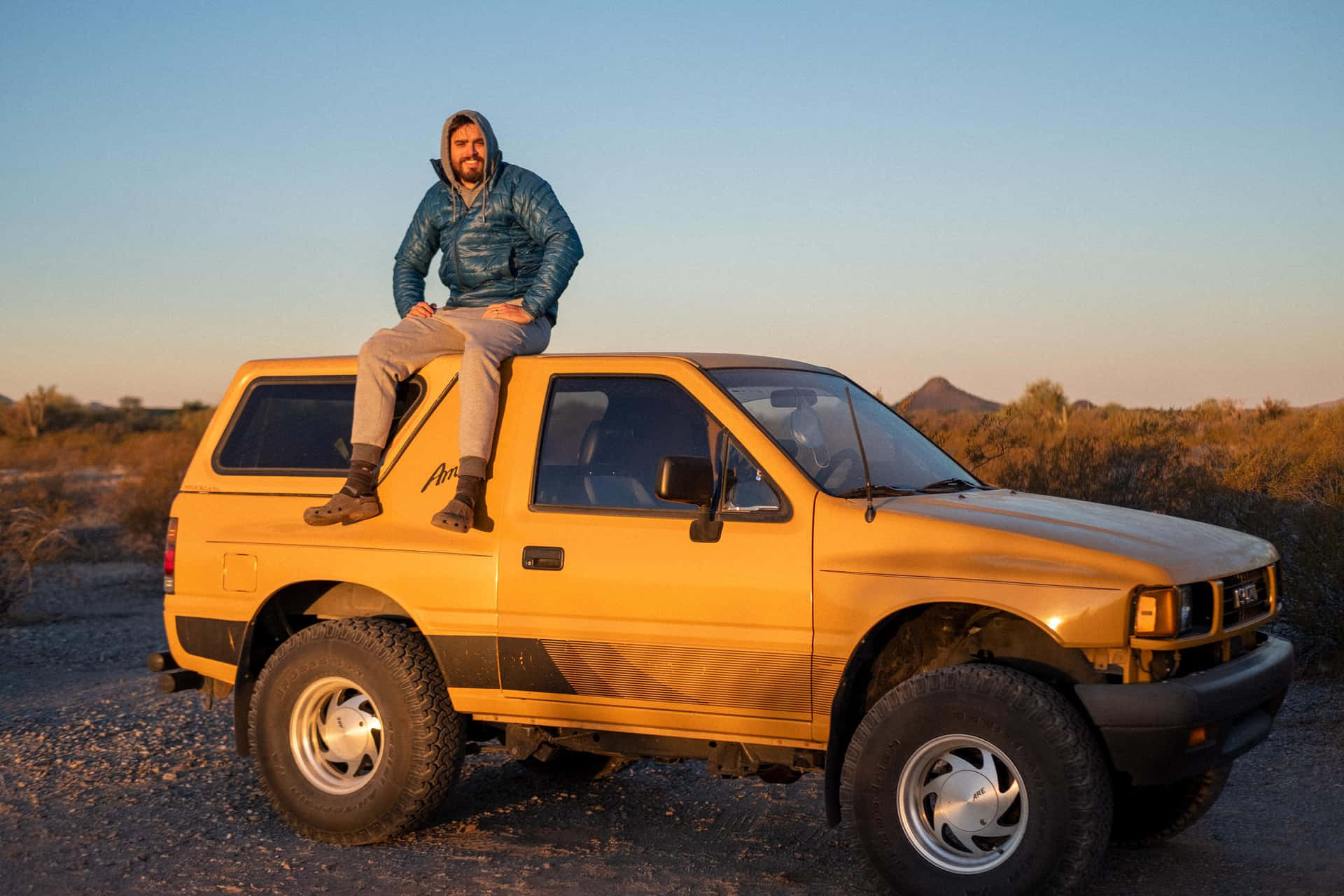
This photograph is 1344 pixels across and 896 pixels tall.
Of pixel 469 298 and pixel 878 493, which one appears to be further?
pixel 469 298

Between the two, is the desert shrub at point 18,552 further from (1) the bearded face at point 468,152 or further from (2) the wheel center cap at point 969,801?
(2) the wheel center cap at point 969,801

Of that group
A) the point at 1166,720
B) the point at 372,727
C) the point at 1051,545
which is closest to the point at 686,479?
the point at 1051,545

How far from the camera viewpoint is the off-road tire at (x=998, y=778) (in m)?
4.27

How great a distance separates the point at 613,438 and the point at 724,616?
3.05ft

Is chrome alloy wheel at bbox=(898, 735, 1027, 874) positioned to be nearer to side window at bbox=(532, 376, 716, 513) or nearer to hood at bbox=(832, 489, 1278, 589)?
hood at bbox=(832, 489, 1278, 589)

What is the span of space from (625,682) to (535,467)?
38.1 inches

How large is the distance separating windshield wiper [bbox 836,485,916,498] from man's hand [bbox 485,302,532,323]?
5.78ft

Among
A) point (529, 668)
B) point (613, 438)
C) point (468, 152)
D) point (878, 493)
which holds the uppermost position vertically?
point (468, 152)

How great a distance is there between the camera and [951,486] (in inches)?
217

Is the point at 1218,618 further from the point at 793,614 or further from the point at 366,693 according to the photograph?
the point at 366,693

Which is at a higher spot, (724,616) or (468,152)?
(468,152)

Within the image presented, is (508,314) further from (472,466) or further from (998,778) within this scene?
(998,778)

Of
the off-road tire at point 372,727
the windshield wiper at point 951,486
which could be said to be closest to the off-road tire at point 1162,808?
the windshield wiper at point 951,486

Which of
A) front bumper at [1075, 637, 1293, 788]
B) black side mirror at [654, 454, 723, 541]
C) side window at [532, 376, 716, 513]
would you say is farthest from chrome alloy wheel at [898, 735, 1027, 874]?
side window at [532, 376, 716, 513]
